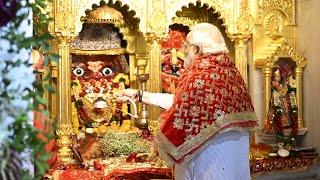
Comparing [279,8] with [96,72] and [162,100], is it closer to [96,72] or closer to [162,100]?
[96,72]

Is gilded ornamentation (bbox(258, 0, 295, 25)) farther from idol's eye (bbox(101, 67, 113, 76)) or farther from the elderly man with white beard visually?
the elderly man with white beard

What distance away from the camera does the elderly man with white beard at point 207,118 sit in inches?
133

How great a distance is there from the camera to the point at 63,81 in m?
5.09

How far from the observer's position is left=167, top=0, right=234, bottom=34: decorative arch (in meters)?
5.57

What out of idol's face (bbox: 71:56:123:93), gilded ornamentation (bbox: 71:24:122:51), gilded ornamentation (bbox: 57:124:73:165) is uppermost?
gilded ornamentation (bbox: 71:24:122:51)

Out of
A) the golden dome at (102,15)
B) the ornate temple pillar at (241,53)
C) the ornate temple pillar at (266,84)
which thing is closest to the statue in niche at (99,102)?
the golden dome at (102,15)

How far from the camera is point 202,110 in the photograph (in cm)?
338

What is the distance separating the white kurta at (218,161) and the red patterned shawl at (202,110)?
0.25 ft

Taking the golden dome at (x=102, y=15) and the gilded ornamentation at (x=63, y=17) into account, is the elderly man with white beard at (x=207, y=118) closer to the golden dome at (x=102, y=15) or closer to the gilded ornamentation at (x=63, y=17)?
the gilded ornamentation at (x=63, y=17)

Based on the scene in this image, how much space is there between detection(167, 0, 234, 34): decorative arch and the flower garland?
3938 millimetres

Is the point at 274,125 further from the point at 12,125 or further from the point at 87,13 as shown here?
the point at 12,125

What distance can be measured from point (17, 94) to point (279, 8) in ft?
16.6

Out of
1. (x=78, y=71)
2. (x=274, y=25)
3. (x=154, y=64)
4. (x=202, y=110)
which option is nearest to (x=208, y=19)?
(x=274, y=25)

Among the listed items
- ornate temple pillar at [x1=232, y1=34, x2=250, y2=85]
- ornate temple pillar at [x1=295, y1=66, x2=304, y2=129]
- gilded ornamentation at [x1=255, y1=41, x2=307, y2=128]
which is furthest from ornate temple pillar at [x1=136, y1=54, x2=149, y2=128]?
ornate temple pillar at [x1=295, y1=66, x2=304, y2=129]
